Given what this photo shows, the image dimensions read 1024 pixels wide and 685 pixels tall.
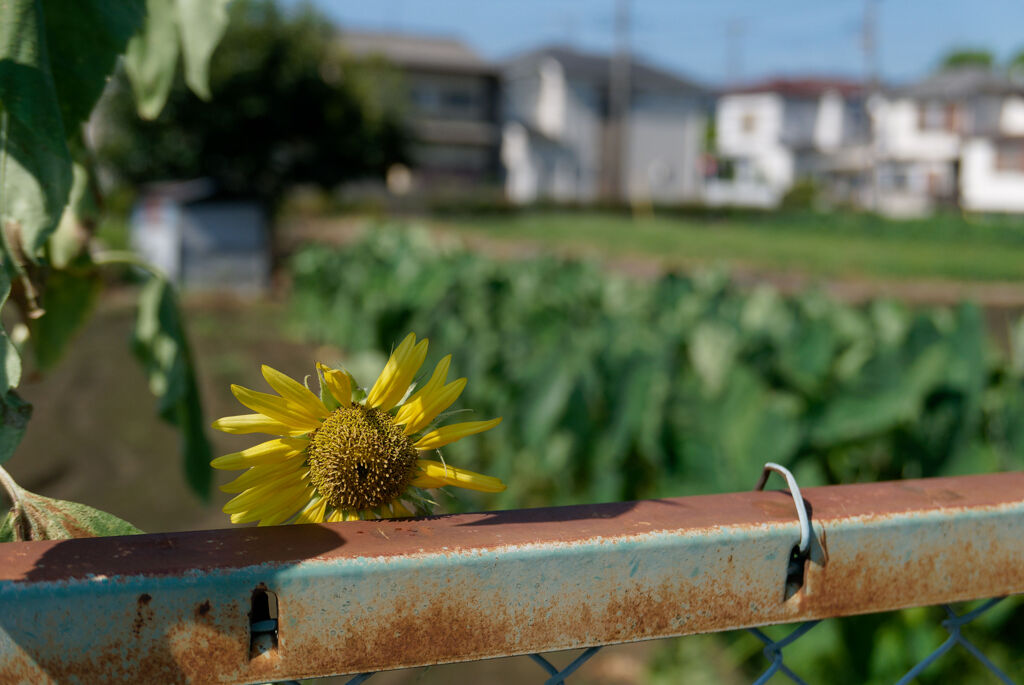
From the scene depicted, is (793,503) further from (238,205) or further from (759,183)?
(759,183)

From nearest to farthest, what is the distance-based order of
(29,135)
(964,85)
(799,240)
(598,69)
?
(29,135), (799,240), (964,85), (598,69)

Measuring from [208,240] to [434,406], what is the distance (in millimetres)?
13798

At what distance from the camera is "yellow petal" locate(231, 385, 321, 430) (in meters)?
0.67

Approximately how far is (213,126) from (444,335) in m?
13.6

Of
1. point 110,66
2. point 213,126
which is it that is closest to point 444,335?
point 110,66

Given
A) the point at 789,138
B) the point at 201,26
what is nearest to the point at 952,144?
the point at 789,138

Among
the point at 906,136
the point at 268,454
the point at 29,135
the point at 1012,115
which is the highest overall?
the point at 1012,115

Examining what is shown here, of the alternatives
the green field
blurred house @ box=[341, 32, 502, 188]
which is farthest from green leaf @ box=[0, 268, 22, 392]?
blurred house @ box=[341, 32, 502, 188]

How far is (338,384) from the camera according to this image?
0.70 meters

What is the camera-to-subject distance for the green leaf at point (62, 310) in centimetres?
139

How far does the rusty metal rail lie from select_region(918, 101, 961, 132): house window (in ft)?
163

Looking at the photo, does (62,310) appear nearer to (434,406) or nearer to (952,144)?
(434,406)

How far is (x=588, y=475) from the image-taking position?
4.36m

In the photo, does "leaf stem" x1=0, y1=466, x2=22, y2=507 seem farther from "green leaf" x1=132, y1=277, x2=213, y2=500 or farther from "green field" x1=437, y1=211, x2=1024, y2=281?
"green field" x1=437, y1=211, x2=1024, y2=281
